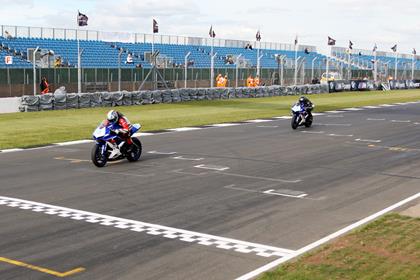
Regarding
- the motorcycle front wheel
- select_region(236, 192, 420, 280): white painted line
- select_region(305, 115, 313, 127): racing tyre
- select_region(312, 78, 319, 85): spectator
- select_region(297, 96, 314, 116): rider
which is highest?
select_region(312, 78, 319, 85): spectator

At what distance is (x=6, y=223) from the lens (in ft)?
31.0

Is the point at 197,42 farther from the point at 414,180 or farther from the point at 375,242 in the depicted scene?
the point at 375,242

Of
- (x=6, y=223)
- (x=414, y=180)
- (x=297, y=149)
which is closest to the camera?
(x=6, y=223)

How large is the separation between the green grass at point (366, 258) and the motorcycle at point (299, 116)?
15.9 metres

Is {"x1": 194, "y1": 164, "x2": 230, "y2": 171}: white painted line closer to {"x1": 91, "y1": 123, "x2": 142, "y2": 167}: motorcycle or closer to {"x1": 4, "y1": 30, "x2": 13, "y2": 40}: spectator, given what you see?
{"x1": 91, "y1": 123, "x2": 142, "y2": 167}: motorcycle

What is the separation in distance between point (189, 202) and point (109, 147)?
494 cm

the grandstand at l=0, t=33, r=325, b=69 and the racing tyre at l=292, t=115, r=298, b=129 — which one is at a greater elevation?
the grandstand at l=0, t=33, r=325, b=69

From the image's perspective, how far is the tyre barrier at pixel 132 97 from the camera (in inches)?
1253

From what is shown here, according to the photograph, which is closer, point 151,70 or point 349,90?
point 151,70

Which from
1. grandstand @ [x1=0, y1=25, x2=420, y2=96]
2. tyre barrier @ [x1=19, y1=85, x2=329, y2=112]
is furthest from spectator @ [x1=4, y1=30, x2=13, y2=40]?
tyre barrier @ [x1=19, y1=85, x2=329, y2=112]

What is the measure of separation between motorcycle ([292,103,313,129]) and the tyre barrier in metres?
13.9

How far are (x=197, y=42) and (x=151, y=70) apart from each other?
90.4 feet

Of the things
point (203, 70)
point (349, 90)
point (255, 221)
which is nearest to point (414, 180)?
point (255, 221)

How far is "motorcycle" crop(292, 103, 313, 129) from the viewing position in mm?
25031
